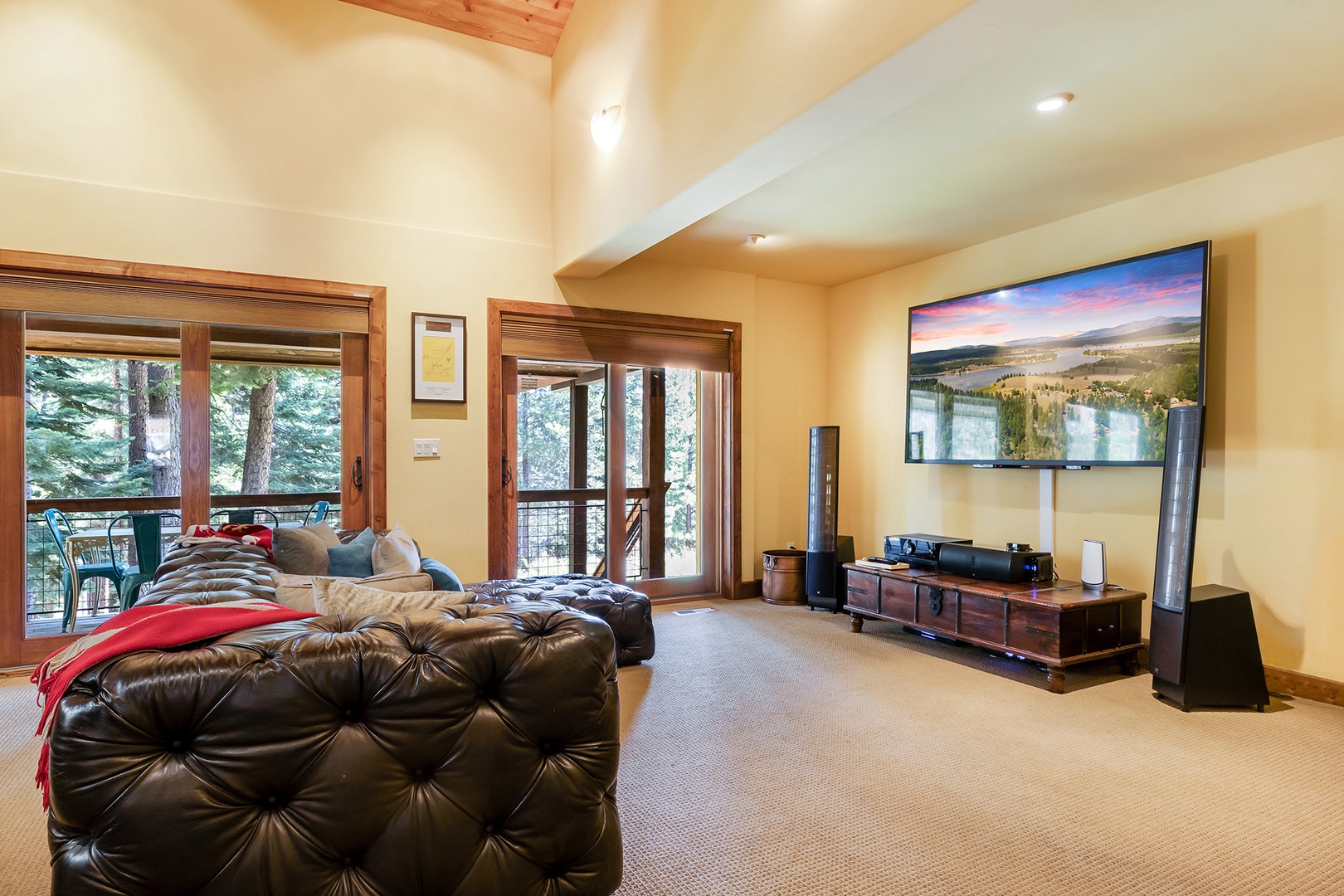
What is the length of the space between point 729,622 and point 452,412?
2.27 metres

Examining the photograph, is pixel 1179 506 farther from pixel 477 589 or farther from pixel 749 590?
pixel 477 589

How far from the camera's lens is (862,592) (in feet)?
15.3

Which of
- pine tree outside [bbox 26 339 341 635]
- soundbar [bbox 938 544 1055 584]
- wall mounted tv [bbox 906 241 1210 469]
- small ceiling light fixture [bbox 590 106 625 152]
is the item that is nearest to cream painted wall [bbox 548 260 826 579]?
wall mounted tv [bbox 906 241 1210 469]

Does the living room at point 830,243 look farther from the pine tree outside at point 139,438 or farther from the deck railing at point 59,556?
the pine tree outside at point 139,438

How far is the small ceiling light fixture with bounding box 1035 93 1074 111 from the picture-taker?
294 cm

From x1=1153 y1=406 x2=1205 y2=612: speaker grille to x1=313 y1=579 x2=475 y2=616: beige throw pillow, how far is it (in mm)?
3133

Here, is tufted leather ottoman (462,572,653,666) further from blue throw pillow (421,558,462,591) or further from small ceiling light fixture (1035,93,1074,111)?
small ceiling light fixture (1035,93,1074,111)

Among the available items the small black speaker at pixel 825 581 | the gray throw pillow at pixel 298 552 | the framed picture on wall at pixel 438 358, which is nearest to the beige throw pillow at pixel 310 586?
the gray throw pillow at pixel 298 552

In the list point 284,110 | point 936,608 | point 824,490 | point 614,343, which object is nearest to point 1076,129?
point 936,608

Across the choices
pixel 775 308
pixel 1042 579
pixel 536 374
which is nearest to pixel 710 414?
pixel 775 308

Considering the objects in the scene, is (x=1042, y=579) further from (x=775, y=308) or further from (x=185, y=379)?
(x=185, y=379)

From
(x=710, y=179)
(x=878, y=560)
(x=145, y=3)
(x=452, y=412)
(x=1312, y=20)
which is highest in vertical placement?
(x=145, y=3)

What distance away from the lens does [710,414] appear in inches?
229

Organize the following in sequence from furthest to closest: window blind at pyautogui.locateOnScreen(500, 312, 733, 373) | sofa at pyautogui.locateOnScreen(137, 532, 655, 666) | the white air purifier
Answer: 1. window blind at pyautogui.locateOnScreen(500, 312, 733, 373)
2. the white air purifier
3. sofa at pyautogui.locateOnScreen(137, 532, 655, 666)
